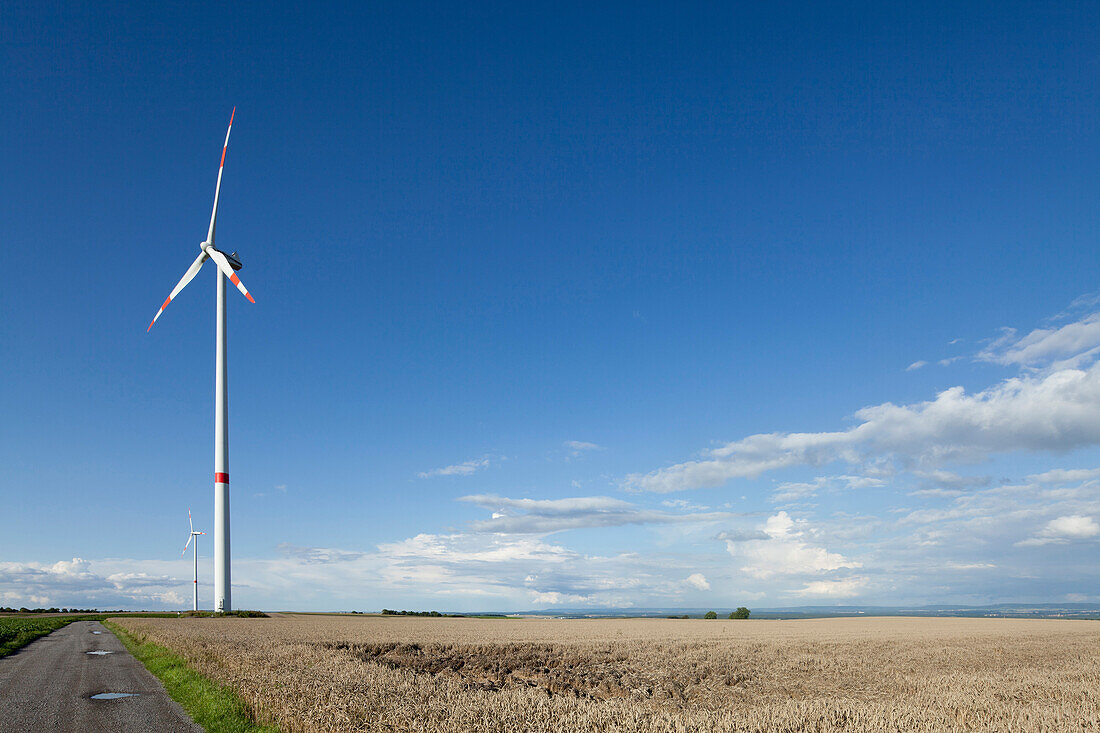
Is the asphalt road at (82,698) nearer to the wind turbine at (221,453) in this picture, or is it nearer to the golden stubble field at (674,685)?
the golden stubble field at (674,685)

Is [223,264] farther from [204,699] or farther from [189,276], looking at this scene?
[204,699]

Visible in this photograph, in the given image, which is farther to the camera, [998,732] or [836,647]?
[836,647]

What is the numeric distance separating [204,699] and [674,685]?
17.0m

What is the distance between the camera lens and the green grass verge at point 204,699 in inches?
711

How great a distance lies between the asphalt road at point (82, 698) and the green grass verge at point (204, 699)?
0.34m

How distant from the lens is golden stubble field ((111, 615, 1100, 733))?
14352mm

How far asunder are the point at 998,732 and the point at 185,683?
27.1 meters

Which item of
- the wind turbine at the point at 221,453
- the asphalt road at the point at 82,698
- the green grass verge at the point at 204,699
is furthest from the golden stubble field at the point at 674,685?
the wind turbine at the point at 221,453

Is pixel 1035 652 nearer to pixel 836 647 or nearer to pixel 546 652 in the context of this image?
pixel 836 647

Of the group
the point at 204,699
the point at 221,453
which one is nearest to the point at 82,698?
the point at 204,699

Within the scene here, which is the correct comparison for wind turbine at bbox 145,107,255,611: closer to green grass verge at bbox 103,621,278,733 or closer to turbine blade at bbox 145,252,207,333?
turbine blade at bbox 145,252,207,333

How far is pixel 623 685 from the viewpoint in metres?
26.3

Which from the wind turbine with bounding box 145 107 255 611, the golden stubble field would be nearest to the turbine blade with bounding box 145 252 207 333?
the wind turbine with bounding box 145 107 255 611

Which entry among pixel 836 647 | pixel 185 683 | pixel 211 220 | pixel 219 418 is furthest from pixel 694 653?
pixel 211 220
